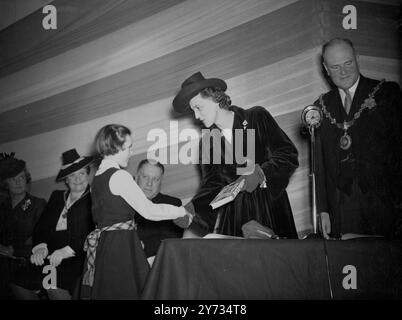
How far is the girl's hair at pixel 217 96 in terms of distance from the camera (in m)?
3.42

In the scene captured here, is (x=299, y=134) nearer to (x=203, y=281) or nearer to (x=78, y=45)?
(x=203, y=281)

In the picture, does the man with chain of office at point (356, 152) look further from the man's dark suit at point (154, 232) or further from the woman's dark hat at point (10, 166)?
the woman's dark hat at point (10, 166)

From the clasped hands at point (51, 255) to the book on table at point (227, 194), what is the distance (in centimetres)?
110

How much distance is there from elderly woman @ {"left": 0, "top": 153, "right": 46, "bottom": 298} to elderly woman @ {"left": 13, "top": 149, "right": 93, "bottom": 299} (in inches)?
2.9

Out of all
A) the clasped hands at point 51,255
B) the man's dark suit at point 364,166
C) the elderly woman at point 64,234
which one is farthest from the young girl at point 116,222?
the man's dark suit at point 364,166

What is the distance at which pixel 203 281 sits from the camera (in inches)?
84.5

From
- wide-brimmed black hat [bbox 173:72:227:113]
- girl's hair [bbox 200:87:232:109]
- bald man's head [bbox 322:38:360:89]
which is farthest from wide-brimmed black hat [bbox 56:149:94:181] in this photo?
bald man's head [bbox 322:38:360:89]

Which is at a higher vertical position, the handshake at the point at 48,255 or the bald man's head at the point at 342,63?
the bald man's head at the point at 342,63

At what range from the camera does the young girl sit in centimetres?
250

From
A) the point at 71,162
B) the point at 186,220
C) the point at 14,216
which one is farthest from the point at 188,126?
the point at 14,216

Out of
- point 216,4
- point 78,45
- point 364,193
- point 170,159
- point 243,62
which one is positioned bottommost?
point 364,193

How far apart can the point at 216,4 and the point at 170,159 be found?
1.32m

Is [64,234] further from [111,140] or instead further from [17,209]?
[111,140]
